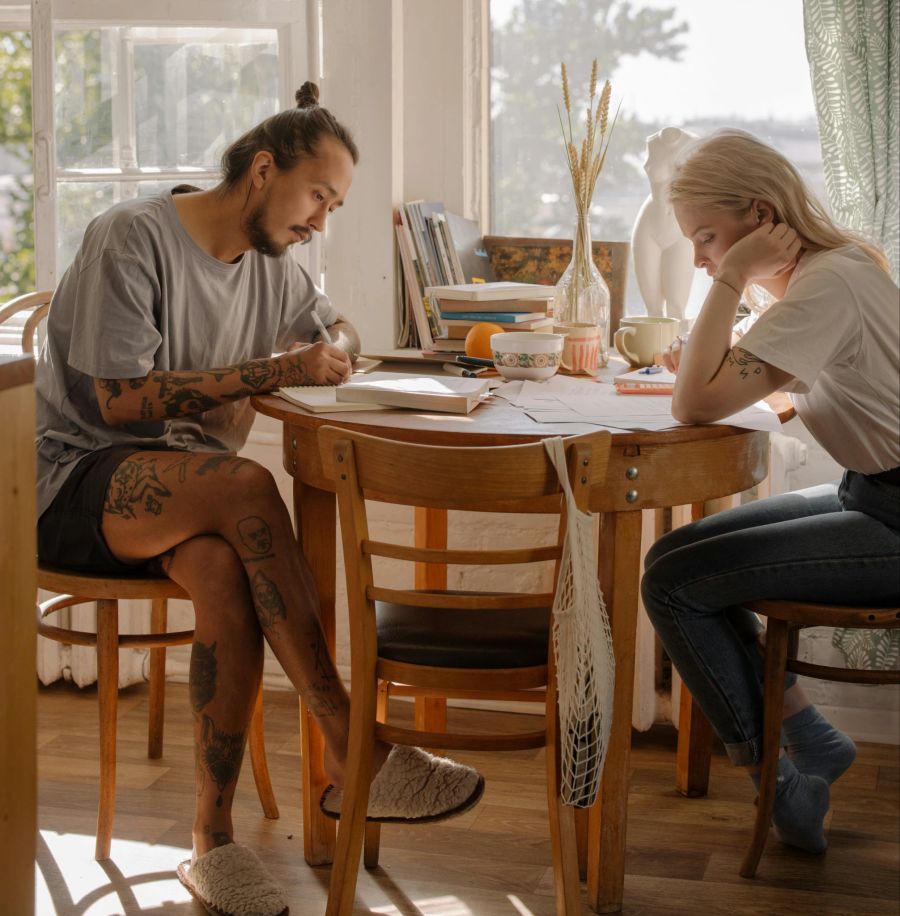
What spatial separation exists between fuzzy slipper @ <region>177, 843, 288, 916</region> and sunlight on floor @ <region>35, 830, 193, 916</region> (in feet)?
0.40

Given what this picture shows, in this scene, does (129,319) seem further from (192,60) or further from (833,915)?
(833,915)

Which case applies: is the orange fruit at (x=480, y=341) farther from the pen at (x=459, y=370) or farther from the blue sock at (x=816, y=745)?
the blue sock at (x=816, y=745)

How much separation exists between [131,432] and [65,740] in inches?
34.8

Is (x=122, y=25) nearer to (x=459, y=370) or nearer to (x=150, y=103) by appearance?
(x=150, y=103)

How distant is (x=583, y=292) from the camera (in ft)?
8.09

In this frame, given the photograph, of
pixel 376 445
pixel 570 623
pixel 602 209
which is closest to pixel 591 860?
pixel 570 623

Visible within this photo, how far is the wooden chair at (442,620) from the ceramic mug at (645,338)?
0.62 m

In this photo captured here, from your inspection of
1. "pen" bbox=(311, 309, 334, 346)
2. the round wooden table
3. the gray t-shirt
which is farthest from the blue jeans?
the gray t-shirt

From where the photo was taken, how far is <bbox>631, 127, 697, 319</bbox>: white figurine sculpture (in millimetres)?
2535

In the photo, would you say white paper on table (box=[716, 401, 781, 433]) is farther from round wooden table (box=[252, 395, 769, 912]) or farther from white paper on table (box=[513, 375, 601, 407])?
white paper on table (box=[513, 375, 601, 407])

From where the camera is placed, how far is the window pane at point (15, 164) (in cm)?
443

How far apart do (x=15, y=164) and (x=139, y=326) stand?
2864mm

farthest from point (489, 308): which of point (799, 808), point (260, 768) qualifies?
point (799, 808)

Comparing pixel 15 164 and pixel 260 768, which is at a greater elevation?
pixel 15 164
